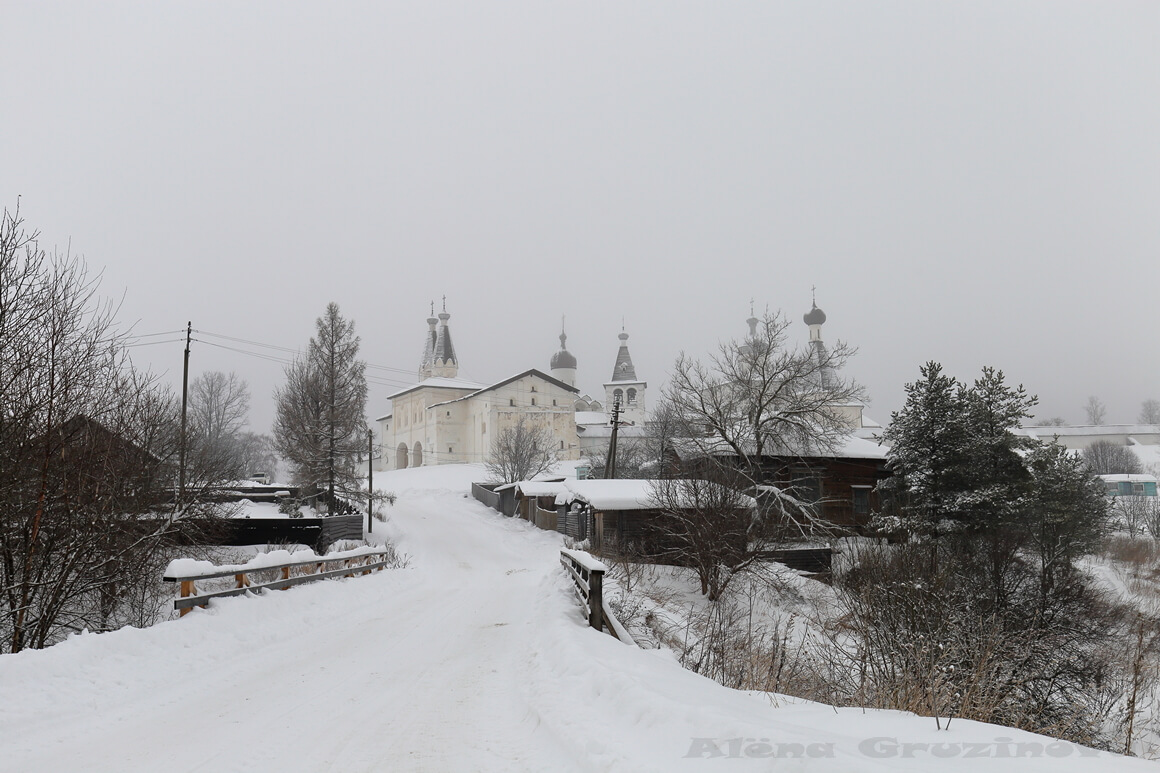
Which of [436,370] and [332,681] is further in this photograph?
[436,370]

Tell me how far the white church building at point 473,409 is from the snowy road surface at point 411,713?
68506mm

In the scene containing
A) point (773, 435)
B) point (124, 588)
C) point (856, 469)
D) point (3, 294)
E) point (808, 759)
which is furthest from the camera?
point (856, 469)

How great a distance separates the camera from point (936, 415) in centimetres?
2931

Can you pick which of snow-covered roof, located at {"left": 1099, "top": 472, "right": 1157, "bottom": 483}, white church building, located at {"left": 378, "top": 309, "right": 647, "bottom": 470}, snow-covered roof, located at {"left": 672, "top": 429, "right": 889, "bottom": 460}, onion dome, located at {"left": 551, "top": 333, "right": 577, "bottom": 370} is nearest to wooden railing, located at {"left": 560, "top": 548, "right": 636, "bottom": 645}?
snow-covered roof, located at {"left": 672, "top": 429, "right": 889, "bottom": 460}

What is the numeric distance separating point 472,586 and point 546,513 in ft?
63.5

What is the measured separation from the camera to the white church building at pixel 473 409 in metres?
84.4

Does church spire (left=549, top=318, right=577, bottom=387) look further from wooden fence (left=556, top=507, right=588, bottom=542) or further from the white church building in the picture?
wooden fence (left=556, top=507, right=588, bottom=542)

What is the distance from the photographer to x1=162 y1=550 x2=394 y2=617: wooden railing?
9.46 meters

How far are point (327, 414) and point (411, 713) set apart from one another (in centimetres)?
3030

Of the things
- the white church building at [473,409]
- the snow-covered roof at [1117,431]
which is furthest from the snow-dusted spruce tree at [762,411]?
the snow-covered roof at [1117,431]

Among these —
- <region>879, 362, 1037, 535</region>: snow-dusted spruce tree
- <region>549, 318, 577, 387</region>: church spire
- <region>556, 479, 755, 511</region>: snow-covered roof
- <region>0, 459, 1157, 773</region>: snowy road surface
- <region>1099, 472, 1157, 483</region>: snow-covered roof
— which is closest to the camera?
<region>0, 459, 1157, 773</region>: snowy road surface

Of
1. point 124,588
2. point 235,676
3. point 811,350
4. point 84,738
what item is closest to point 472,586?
point 124,588

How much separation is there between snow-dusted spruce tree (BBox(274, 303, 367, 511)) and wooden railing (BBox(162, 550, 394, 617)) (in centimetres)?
1386

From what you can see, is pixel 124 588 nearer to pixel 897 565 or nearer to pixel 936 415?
pixel 897 565
